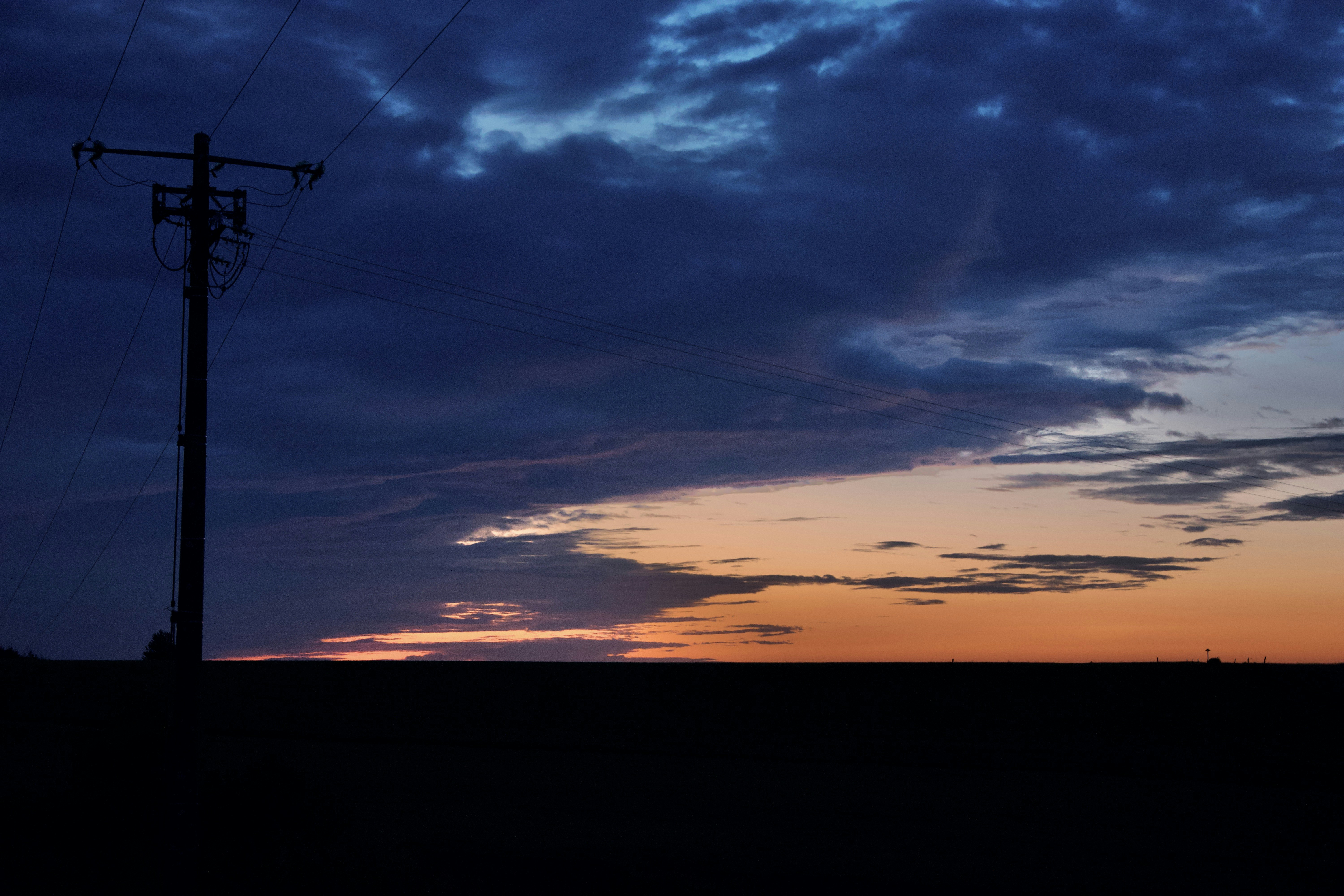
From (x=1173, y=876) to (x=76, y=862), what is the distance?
83.0 ft

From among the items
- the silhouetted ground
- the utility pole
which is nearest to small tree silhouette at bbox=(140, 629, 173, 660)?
the silhouetted ground

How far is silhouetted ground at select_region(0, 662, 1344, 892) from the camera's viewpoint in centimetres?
2328

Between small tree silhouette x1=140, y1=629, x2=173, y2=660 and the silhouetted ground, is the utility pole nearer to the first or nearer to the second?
the silhouetted ground

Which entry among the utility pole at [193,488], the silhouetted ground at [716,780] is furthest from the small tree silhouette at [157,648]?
the utility pole at [193,488]

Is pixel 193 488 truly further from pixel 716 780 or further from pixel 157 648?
pixel 157 648

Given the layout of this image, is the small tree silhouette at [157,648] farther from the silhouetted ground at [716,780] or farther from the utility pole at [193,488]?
the utility pole at [193,488]

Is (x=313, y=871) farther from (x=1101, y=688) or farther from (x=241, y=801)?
(x=1101, y=688)

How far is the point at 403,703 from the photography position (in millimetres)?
89312

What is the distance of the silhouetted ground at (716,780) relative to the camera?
23.3 metres

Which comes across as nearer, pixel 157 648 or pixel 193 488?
pixel 193 488

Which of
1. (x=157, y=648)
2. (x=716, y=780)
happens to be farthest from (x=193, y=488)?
(x=157, y=648)

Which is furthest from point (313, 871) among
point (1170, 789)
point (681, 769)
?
point (1170, 789)

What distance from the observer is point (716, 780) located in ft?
158

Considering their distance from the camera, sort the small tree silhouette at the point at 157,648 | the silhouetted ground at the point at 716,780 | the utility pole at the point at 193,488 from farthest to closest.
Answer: the small tree silhouette at the point at 157,648
the silhouetted ground at the point at 716,780
the utility pole at the point at 193,488
